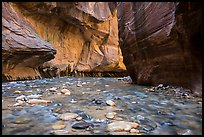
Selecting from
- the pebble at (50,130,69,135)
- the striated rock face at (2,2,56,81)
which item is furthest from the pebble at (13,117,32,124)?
the striated rock face at (2,2,56,81)

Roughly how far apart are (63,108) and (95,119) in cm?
77

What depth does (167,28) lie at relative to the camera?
4508 mm

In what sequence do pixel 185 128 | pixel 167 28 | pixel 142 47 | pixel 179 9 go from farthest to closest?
pixel 142 47 < pixel 167 28 < pixel 179 9 < pixel 185 128

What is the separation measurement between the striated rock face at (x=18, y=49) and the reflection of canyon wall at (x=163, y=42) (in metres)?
3.84

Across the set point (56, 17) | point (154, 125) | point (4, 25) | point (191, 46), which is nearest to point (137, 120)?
point (154, 125)

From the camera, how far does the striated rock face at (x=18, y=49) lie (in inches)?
313

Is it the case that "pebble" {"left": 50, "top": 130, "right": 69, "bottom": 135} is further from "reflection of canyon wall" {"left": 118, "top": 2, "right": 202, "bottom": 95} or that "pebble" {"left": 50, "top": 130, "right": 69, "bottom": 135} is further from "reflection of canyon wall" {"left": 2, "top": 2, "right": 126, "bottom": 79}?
"reflection of canyon wall" {"left": 2, "top": 2, "right": 126, "bottom": 79}

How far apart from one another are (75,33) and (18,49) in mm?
7778

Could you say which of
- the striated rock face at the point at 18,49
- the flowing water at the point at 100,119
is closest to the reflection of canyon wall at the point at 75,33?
the striated rock face at the point at 18,49

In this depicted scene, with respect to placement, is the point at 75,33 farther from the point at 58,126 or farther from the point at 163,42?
the point at 58,126

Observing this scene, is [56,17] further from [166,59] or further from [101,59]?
[166,59]

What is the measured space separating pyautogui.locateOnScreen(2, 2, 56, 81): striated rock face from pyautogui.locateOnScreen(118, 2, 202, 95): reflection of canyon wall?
151 inches

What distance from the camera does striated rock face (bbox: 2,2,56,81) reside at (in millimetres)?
7949

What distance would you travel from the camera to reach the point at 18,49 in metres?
8.08
